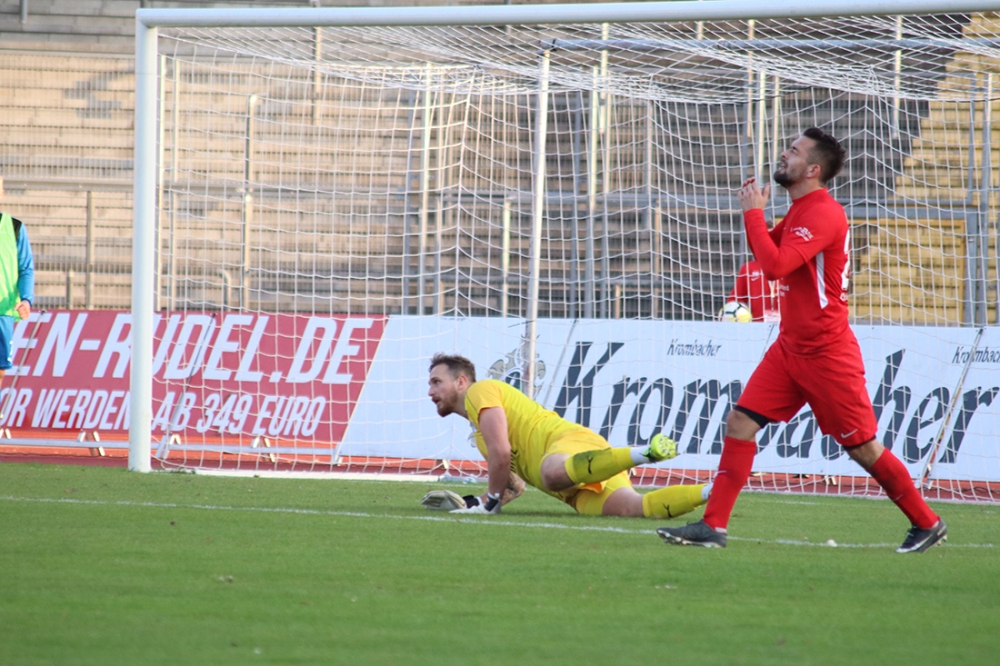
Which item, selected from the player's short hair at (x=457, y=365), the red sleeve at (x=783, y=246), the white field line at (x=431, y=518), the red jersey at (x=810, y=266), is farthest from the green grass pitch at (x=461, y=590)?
the red sleeve at (x=783, y=246)

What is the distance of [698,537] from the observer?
5.28m

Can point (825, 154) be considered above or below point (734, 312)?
above

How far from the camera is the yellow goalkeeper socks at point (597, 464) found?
20.2 ft

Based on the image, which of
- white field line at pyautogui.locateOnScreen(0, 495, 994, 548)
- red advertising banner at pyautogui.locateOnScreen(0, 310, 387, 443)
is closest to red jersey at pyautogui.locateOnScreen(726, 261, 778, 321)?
red advertising banner at pyautogui.locateOnScreen(0, 310, 387, 443)

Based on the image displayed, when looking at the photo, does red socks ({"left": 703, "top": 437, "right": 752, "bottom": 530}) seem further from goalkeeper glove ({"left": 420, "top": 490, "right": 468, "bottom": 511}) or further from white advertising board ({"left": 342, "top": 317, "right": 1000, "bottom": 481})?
white advertising board ({"left": 342, "top": 317, "right": 1000, "bottom": 481})

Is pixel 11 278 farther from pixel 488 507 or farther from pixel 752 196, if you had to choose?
pixel 752 196

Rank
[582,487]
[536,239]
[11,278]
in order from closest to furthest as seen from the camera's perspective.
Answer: [582,487] < [11,278] < [536,239]

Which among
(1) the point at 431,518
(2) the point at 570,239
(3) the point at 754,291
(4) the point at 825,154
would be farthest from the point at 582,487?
(2) the point at 570,239

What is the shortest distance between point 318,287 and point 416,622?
1114 cm

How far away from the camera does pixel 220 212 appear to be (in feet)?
50.4

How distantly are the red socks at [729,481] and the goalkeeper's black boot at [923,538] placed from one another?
78 centimetres

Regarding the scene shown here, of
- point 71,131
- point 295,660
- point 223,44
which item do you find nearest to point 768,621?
point 295,660

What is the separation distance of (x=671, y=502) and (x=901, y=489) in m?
1.47

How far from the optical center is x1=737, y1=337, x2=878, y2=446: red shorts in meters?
5.19
